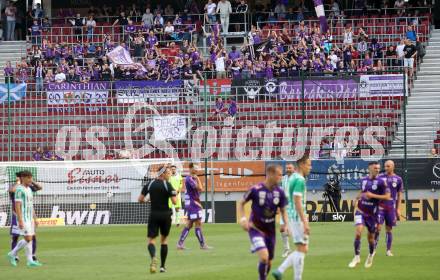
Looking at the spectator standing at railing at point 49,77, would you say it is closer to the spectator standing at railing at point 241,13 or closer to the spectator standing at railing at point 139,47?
the spectator standing at railing at point 139,47

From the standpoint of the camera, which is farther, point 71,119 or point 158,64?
point 158,64

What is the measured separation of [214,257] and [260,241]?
825cm

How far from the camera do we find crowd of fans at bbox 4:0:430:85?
48.1 metres

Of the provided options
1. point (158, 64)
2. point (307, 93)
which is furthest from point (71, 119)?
point (307, 93)

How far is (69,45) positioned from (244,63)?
9.42m

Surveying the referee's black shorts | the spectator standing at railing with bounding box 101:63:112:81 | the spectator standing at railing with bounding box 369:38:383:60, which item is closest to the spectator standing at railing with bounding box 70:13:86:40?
the spectator standing at railing with bounding box 101:63:112:81

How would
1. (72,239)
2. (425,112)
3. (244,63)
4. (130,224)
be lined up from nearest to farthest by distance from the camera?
(72,239) < (130,224) < (425,112) < (244,63)

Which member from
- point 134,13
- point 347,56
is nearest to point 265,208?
point 347,56

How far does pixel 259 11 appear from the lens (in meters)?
54.5

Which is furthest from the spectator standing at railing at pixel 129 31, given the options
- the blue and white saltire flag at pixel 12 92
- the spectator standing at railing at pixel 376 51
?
the spectator standing at railing at pixel 376 51

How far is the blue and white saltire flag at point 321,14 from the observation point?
164 feet

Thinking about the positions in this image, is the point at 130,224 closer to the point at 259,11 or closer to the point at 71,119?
the point at 71,119

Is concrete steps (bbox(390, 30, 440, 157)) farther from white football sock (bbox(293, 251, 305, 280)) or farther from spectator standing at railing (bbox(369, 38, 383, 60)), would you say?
white football sock (bbox(293, 251, 305, 280))

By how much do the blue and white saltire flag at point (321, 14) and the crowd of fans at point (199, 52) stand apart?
433 millimetres
